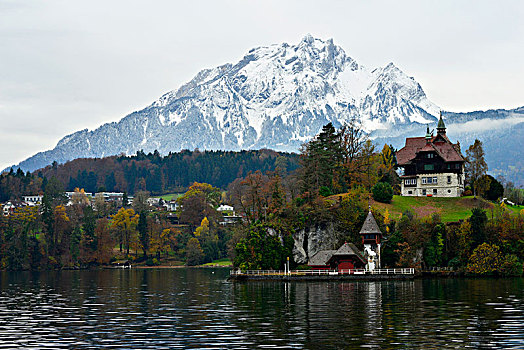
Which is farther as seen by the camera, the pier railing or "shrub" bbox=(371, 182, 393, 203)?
"shrub" bbox=(371, 182, 393, 203)

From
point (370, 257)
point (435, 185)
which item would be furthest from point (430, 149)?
point (370, 257)

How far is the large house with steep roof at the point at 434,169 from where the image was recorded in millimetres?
135625

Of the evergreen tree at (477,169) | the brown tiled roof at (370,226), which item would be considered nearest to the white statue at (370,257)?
the brown tiled roof at (370,226)

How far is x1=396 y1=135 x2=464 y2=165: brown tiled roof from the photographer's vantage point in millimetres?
136625

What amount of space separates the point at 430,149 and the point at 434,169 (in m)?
4.25

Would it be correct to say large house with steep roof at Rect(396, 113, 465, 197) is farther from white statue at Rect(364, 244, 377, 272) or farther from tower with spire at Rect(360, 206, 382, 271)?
white statue at Rect(364, 244, 377, 272)

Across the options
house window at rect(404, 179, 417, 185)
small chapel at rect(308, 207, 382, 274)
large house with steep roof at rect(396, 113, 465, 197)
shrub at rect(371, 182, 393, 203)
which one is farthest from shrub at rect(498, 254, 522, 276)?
house window at rect(404, 179, 417, 185)

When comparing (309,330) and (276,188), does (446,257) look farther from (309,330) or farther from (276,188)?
(309,330)

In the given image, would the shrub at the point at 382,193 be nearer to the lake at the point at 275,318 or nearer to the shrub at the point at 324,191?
the shrub at the point at 324,191

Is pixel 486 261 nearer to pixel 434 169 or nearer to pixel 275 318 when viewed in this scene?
pixel 434 169

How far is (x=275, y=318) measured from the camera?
55031 mm

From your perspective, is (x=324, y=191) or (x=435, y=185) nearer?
(x=324, y=191)

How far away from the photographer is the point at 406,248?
112 m

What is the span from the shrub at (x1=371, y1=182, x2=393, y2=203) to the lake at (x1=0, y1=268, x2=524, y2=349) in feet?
140
